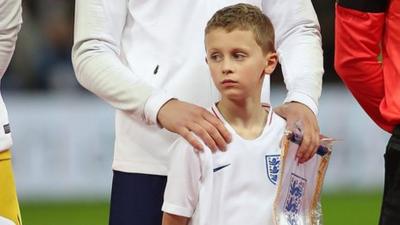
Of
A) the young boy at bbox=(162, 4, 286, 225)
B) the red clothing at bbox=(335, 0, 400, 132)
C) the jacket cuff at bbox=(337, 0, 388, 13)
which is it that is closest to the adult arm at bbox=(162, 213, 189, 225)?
the young boy at bbox=(162, 4, 286, 225)

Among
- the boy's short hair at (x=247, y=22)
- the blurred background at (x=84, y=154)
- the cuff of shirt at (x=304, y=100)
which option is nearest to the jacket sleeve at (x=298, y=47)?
the cuff of shirt at (x=304, y=100)

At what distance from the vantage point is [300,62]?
466cm

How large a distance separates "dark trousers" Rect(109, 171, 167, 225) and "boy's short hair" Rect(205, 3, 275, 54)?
579 millimetres

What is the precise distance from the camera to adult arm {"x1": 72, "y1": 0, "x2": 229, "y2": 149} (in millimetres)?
4352

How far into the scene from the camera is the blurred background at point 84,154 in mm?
11906

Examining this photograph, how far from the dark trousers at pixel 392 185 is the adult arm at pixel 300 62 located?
259 millimetres

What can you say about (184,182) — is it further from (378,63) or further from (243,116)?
(378,63)

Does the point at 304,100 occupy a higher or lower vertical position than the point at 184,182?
higher

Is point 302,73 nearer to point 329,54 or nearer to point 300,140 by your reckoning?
point 300,140

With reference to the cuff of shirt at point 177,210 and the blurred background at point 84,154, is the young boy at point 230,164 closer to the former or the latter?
the cuff of shirt at point 177,210

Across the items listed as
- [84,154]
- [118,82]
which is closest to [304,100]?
[118,82]

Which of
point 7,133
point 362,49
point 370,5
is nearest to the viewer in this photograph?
point 370,5

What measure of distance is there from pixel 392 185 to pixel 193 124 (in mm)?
719

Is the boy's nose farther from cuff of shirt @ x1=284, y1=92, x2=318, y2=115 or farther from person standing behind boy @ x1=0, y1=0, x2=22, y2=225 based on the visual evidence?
person standing behind boy @ x1=0, y1=0, x2=22, y2=225
